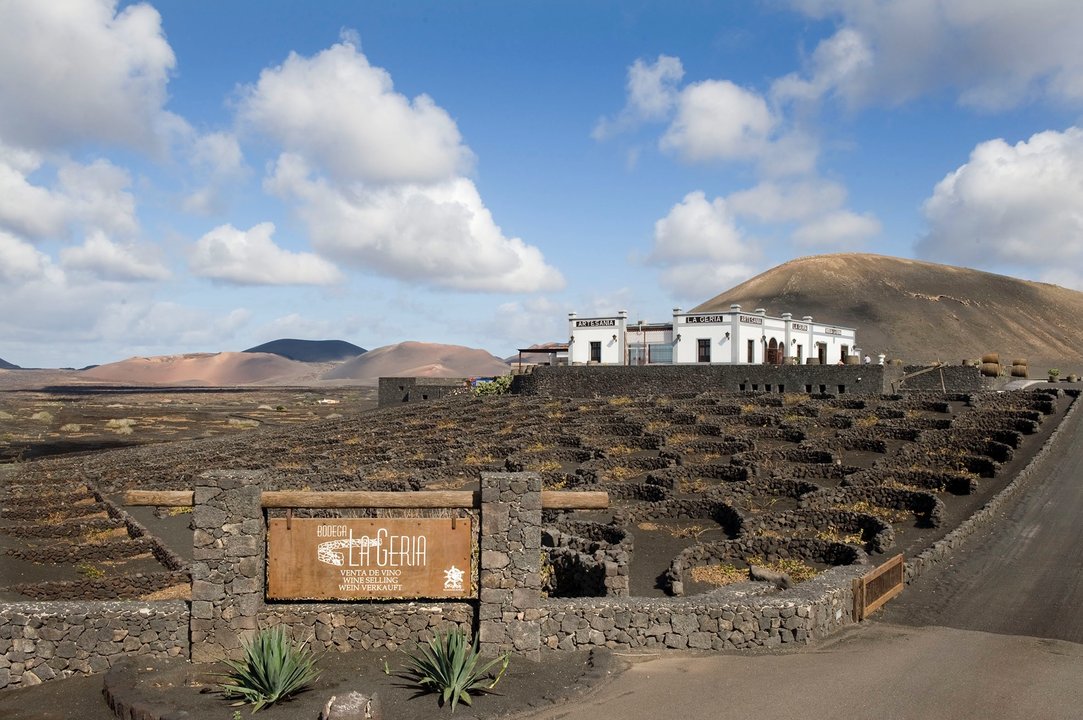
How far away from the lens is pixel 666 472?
1187 inches

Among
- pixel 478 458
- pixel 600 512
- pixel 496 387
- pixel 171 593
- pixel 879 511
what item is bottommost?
pixel 171 593

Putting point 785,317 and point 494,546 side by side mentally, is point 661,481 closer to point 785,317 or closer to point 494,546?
point 494,546

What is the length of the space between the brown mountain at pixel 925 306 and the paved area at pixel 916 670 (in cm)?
9294

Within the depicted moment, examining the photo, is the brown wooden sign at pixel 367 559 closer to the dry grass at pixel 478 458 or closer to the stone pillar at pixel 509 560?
the stone pillar at pixel 509 560

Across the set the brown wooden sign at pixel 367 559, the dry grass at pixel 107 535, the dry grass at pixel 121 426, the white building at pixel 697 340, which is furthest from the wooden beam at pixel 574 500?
the dry grass at pixel 121 426

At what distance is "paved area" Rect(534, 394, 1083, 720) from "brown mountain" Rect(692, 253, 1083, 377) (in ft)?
305

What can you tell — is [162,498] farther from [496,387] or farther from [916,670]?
[496,387]

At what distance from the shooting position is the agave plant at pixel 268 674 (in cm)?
967

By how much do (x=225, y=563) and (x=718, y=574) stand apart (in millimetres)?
12048

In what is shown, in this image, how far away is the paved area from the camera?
9.48 m

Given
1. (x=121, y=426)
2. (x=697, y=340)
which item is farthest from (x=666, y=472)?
(x=121, y=426)

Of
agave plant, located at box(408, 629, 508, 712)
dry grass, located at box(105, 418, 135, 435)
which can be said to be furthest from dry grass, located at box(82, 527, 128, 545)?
dry grass, located at box(105, 418, 135, 435)

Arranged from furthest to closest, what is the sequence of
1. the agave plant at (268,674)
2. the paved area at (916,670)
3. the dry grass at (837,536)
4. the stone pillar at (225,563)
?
the dry grass at (837,536) → the stone pillar at (225,563) → the agave plant at (268,674) → the paved area at (916,670)

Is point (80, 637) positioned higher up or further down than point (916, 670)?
higher up
